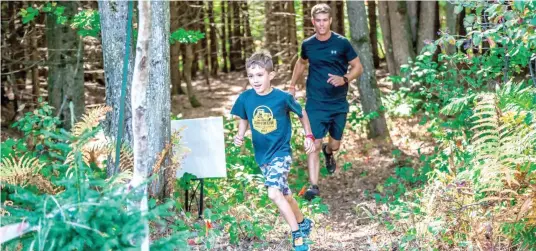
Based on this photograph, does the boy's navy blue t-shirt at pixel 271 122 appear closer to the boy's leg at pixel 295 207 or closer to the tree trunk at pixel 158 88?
the boy's leg at pixel 295 207

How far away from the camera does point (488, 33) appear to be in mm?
5438

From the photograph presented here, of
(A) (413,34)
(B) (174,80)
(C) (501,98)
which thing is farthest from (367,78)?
(B) (174,80)

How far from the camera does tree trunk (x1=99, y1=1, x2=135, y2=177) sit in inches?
280

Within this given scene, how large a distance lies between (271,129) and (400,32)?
28.8 ft

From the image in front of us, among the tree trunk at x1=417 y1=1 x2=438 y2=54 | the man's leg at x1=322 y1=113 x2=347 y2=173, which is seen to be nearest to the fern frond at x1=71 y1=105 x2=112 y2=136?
the man's leg at x1=322 y1=113 x2=347 y2=173

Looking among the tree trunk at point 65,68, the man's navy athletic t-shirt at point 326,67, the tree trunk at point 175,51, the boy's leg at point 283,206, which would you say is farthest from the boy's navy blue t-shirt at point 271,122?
the tree trunk at point 175,51

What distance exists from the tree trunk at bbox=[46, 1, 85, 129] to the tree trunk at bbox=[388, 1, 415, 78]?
5708mm

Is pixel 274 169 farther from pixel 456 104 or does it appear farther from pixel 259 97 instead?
pixel 456 104

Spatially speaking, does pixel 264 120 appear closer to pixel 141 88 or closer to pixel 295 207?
pixel 295 207

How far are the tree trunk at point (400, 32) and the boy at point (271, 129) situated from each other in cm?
848

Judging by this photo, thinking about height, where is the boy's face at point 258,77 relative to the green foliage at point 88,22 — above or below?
below

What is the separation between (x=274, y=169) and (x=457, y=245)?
1.53m

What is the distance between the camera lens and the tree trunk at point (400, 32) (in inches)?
570

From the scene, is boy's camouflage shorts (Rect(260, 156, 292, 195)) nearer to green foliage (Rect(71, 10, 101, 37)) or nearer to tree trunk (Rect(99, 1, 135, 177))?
tree trunk (Rect(99, 1, 135, 177))
